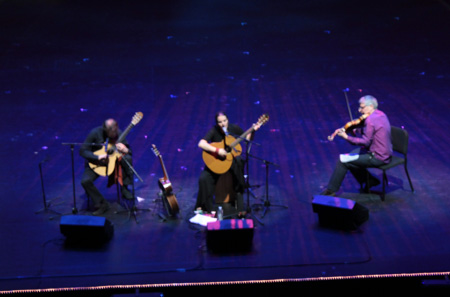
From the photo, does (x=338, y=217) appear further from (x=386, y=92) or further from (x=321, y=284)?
(x=386, y=92)

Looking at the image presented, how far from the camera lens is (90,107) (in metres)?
10.0

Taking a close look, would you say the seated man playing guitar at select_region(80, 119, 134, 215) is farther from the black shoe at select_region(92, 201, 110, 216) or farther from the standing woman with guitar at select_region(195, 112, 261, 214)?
the standing woman with guitar at select_region(195, 112, 261, 214)

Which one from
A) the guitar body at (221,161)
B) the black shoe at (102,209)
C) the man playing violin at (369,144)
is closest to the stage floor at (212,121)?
the black shoe at (102,209)

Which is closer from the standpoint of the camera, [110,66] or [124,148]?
[124,148]

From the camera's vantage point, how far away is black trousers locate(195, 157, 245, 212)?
629 centimetres

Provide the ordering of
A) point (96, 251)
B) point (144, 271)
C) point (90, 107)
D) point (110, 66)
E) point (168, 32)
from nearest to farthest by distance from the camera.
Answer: point (144, 271) → point (96, 251) → point (90, 107) → point (110, 66) → point (168, 32)

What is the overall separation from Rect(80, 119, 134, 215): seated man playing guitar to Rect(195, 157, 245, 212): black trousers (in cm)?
96

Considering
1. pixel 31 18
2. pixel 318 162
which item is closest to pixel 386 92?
pixel 318 162

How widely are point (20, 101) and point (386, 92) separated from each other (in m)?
6.92

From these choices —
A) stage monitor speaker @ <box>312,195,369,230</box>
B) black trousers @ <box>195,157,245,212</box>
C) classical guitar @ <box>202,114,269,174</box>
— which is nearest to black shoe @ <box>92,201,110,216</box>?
black trousers @ <box>195,157,245,212</box>

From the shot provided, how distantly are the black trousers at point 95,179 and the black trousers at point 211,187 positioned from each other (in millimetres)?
960

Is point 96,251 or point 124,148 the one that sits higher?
point 124,148

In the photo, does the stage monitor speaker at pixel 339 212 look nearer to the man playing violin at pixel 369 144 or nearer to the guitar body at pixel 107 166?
the man playing violin at pixel 369 144

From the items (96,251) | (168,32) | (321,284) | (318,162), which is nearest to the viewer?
(321,284)
